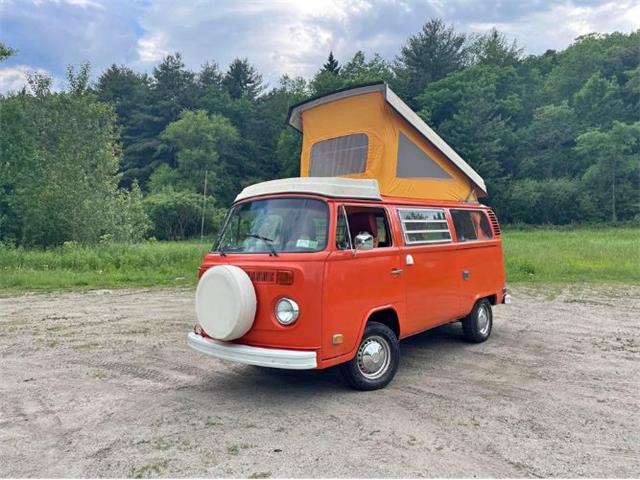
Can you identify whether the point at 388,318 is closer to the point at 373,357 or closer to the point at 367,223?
the point at 373,357

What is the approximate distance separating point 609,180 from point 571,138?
676 cm

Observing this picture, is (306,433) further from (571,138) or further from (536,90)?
(536,90)

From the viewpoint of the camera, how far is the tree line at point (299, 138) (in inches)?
1170

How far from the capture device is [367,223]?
6176 mm


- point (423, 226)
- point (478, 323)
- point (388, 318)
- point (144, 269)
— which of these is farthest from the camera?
point (144, 269)

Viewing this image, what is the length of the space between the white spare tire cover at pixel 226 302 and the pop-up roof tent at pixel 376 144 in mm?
2546

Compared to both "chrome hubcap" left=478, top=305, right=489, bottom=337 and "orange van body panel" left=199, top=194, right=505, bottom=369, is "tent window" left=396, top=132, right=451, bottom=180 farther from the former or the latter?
"chrome hubcap" left=478, top=305, right=489, bottom=337

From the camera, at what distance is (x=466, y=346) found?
25.9ft

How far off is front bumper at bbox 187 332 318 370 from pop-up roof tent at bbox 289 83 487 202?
2.76 metres

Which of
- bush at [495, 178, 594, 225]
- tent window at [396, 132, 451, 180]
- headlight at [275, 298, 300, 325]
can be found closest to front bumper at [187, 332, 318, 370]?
headlight at [275, 298, 300, 325]

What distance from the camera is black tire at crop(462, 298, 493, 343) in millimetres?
7938

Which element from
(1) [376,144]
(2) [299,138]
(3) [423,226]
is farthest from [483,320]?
(2) [299,138]

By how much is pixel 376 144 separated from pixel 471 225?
232 cm

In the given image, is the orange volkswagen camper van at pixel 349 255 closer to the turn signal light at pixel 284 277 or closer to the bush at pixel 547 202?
the turn signal light at pixel 284 277
